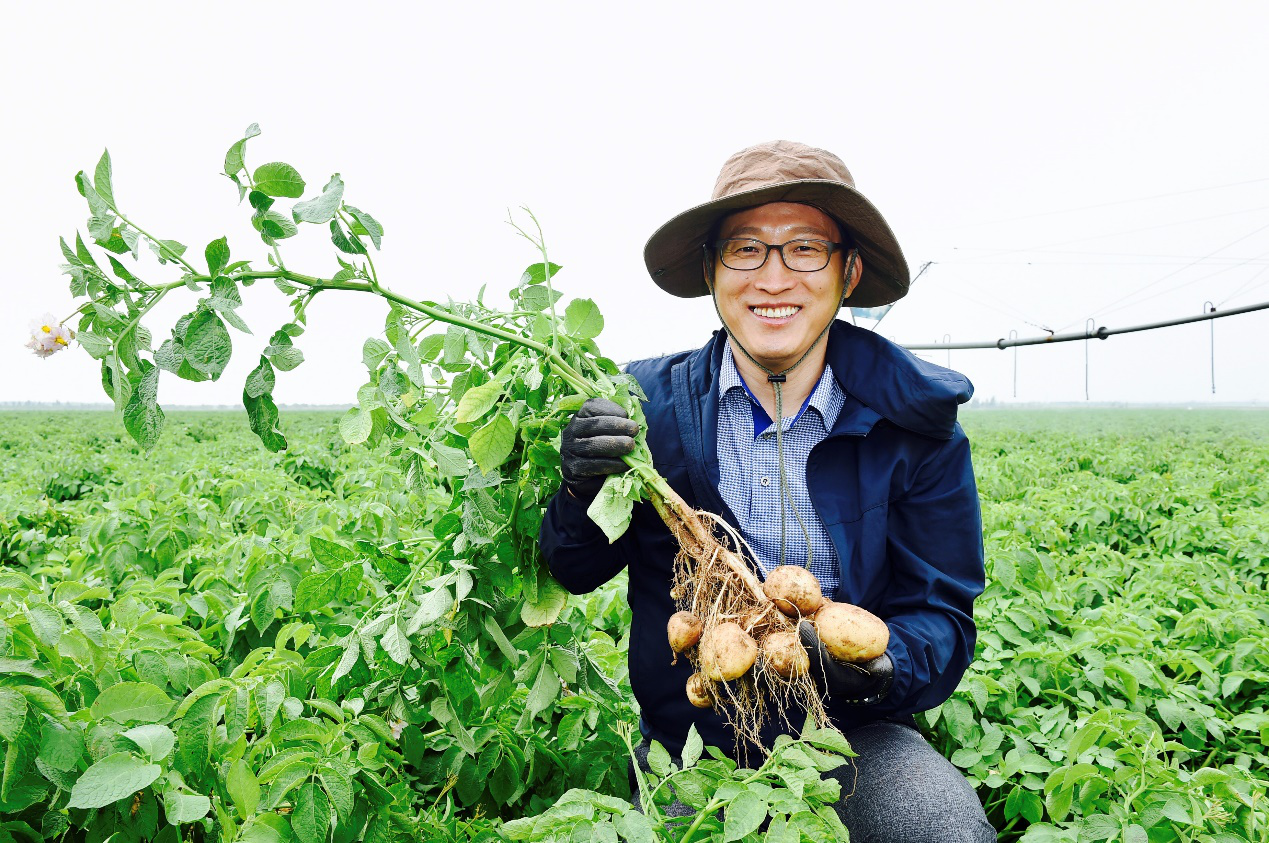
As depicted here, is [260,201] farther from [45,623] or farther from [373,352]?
[45,623]

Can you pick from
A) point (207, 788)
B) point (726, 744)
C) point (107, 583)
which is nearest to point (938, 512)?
point (726, 744)

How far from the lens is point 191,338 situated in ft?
4.77

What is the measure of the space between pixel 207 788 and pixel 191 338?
2.71 feet

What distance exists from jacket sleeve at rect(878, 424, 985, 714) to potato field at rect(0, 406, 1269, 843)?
33 cm

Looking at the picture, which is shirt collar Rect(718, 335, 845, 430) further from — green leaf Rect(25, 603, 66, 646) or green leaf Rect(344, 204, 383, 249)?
green leaf Rect(25, 603, 66, 646)

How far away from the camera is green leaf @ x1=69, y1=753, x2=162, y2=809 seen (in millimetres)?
1212

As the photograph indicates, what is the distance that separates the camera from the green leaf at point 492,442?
1646 millimetres

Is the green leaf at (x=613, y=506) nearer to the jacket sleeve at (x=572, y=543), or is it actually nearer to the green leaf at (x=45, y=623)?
the jacket sleeve at (x=572, y=543)

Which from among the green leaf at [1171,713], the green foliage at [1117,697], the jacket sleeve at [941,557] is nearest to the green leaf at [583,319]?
the jacket sleeve at [941,557]

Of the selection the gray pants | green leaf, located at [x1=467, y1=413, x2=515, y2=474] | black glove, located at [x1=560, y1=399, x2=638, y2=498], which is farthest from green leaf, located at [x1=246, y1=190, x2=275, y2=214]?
the gray pants

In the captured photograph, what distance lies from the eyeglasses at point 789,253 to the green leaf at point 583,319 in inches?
18.4

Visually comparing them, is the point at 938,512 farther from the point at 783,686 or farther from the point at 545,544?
the point at 545,544

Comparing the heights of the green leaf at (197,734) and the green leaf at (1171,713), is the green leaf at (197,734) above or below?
above

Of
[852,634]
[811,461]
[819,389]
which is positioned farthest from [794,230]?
[852,634]
